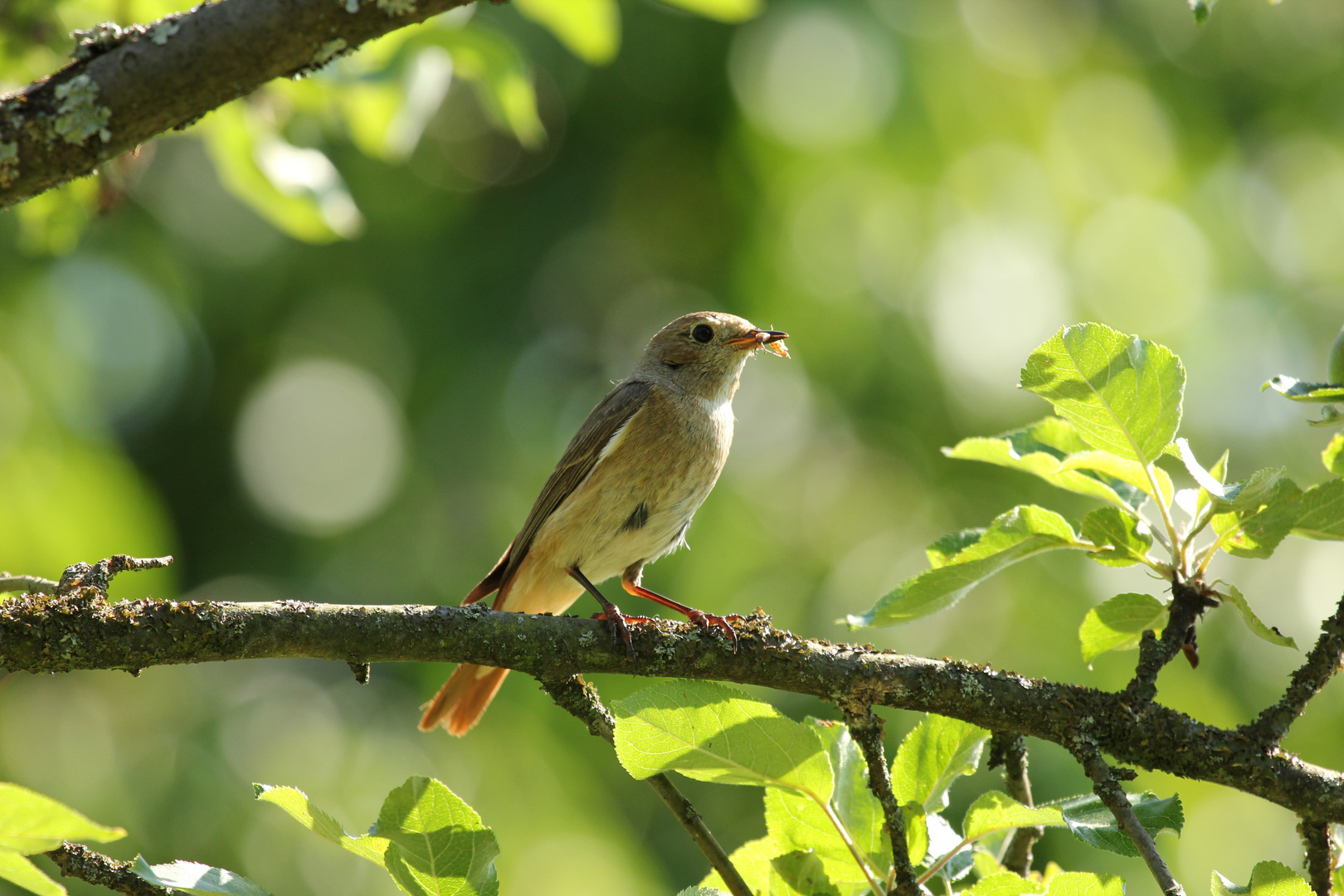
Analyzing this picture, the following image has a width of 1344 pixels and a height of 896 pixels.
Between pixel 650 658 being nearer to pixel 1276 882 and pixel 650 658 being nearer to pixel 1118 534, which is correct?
pixel 1118 534

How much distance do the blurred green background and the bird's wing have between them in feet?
4.62

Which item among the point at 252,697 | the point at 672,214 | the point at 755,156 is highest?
the point at 672,214

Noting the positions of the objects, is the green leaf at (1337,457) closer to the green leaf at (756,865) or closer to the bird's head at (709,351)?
the green leaf at (756,865)

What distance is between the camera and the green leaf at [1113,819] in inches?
83.6

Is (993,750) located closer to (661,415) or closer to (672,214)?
(661,415)

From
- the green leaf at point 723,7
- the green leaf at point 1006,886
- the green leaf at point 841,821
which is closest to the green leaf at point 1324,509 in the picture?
the green leaf at point 1006,886

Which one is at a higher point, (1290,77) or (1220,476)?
(1290,77)

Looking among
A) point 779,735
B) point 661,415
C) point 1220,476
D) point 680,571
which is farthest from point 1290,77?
point 779,735

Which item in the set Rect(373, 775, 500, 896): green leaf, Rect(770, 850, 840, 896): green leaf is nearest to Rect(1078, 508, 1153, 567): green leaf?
Rect(770, 850, 840, 896): green leaf

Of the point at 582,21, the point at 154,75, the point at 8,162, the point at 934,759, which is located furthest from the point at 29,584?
the point at 582,21

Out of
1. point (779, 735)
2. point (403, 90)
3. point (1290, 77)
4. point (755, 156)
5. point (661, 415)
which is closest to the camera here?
point (779, 735)

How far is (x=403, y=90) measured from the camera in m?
3.72

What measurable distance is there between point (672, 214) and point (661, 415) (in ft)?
23.1

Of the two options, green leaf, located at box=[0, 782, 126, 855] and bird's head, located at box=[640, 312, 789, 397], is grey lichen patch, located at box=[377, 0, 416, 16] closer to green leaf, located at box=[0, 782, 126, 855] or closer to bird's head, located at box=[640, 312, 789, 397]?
green leaf, located at box=[0, 782, 126, 855]
